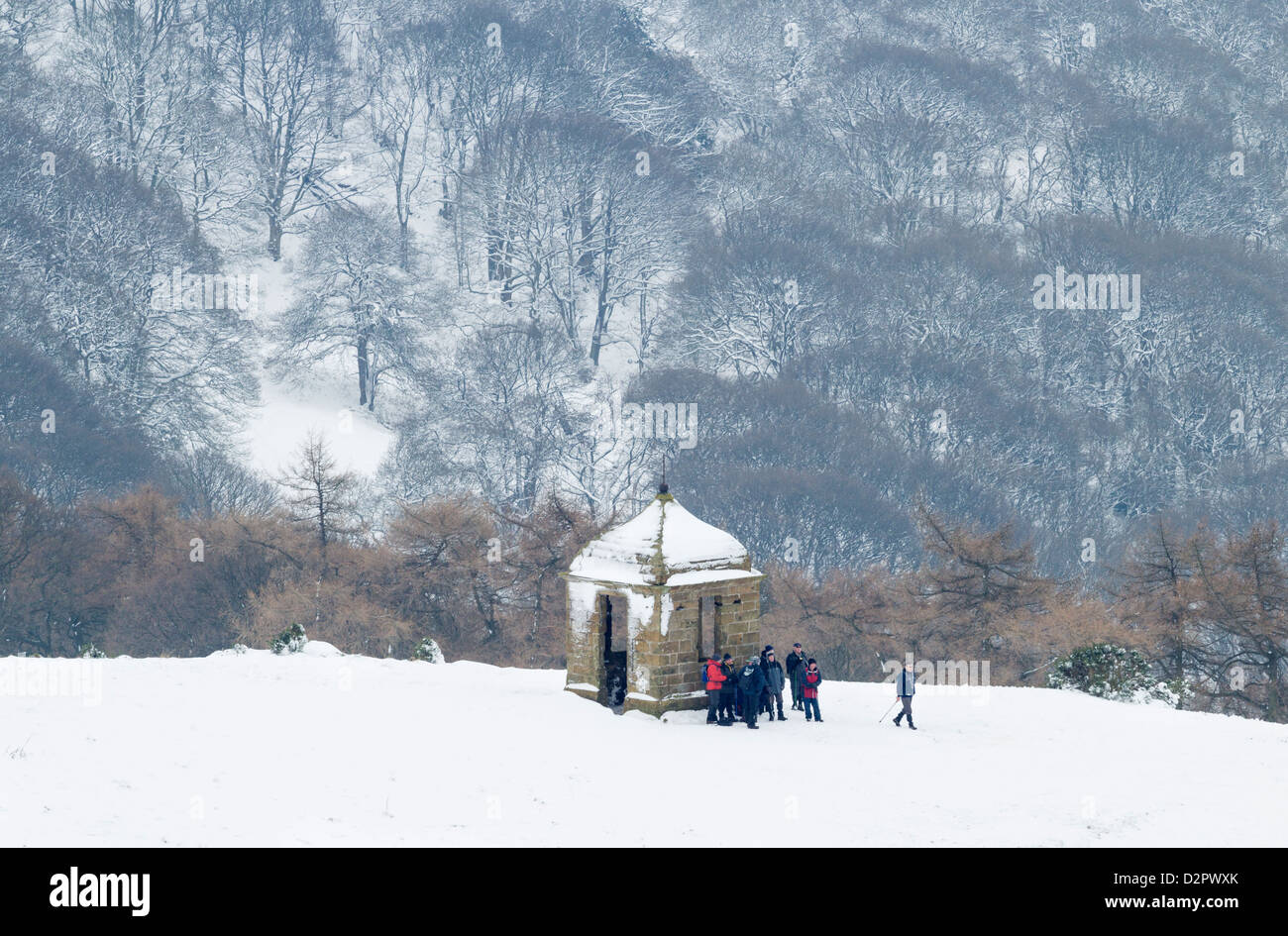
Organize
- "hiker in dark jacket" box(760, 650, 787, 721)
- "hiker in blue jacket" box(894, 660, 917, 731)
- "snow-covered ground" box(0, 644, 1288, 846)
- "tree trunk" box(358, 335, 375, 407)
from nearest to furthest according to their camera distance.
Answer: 1. "snow-covered ground" box(0, 644, 1288, 846)
2. "hiker in blue jacket" box(894, 660, 917, 731)
3. "hiker in dark jacket" box(760, 650, 787, 721)
4. "tree trunk" box(358, 335, 375, 407)

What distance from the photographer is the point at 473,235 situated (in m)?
123

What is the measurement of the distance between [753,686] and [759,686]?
0.28 metres

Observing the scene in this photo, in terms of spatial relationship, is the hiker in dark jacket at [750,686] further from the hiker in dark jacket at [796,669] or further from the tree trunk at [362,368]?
the tree trunk at [362,368]

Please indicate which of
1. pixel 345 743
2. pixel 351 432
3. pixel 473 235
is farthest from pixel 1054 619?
pixel 473 235

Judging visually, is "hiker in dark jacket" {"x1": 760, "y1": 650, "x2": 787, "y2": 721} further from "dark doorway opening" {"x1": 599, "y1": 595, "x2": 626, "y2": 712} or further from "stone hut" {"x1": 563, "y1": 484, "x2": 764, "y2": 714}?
"dark doorway opening" {"x1": 599, "y1": 595, "x2": 626, "y2": 712}

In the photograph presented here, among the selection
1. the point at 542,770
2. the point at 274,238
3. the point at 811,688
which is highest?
the point at 274,238

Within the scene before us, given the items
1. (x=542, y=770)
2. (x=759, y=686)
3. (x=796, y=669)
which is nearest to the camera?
(x=542, y=770)

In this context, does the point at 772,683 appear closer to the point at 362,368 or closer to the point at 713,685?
the point at 713,685

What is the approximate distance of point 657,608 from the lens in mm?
37250

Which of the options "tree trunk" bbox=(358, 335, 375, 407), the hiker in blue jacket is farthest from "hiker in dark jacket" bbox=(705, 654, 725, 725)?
"tree trunk" bbox=(358, 335, 375, 407)

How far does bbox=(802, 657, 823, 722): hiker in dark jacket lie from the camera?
37.7m

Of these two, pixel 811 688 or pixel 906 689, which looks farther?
pixel 811 688

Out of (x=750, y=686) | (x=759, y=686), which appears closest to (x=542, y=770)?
(x=750, y=686)

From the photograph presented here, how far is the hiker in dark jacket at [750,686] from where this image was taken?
36531mm
